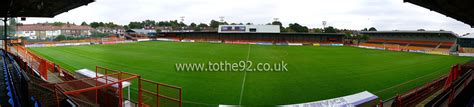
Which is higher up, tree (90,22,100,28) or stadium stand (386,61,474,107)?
tree (90,22,100,28)

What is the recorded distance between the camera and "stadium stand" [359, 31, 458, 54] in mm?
49619

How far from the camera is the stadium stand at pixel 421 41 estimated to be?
49.6m

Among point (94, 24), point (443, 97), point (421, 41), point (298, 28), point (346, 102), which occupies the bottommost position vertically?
point (346, 102)

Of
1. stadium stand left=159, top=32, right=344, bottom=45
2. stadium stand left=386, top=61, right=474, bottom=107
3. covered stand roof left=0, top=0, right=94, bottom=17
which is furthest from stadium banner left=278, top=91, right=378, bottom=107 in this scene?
stadium stand left=159, top=32, right=344, bottom=45

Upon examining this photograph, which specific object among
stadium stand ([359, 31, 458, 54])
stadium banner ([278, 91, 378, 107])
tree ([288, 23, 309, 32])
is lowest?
stadium banner ([278, 91, 378, 107])

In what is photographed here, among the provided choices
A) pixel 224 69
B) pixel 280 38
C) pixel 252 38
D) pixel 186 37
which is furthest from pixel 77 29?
pixel 224 69

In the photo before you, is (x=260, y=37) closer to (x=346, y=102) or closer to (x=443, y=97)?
(x=346, y=102)

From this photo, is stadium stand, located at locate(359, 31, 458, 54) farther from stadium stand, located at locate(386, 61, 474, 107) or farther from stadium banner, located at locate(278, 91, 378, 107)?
stadium banner, located at locate(278, 91, 378, 107)

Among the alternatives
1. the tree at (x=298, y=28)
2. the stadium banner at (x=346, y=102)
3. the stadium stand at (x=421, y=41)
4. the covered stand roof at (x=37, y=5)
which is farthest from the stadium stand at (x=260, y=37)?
the stadium banner at (x=346, y=102)

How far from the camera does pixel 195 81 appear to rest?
1568 cm

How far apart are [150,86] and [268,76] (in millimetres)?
8052

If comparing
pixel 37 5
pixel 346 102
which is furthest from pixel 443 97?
pixel 37 5

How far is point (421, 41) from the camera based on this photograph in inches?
2276

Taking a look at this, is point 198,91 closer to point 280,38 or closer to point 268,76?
point 268,76
